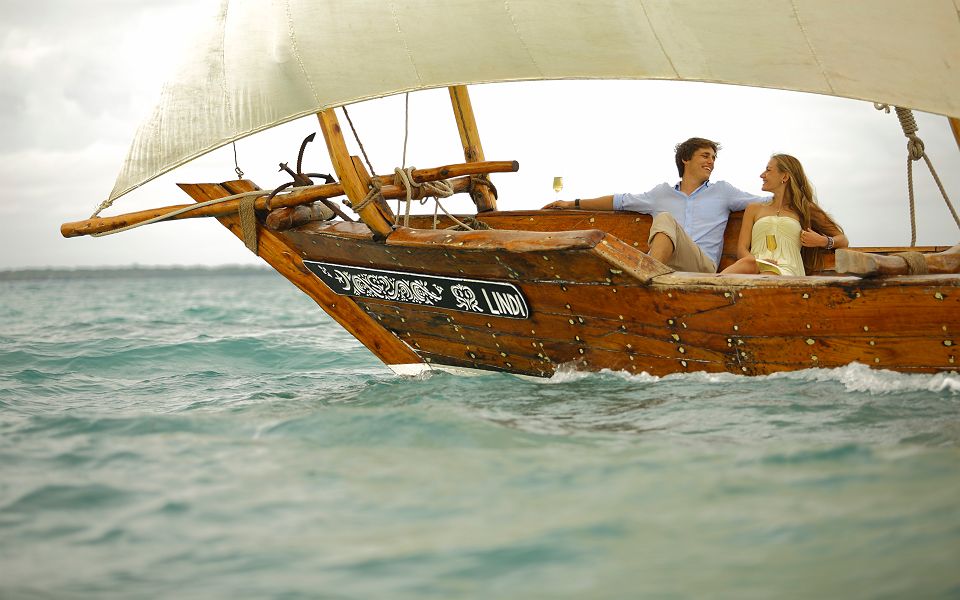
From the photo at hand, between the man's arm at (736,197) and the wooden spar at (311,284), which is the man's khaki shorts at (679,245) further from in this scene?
the wooden spar at (311,284)

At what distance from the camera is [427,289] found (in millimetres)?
6340

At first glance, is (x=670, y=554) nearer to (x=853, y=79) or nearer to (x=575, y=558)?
(x=575, y=558)

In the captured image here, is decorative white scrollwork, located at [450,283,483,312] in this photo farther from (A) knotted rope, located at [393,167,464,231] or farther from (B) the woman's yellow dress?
(B) the woman's yellow dress

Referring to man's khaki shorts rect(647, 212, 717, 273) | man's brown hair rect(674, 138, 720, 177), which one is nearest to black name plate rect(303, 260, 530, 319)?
man's khaki shorts rect(647, 212, 717, 273)

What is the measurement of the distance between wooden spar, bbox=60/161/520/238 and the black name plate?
0.51 metres

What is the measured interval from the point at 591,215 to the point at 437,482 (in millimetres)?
3882

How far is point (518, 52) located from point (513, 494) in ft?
10.7

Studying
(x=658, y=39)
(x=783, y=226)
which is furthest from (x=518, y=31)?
(x=783, y=226)

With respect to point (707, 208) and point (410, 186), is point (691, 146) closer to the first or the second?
point (707, 208)

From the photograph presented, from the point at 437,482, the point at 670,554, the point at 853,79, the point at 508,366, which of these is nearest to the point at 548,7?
the point at 853,79

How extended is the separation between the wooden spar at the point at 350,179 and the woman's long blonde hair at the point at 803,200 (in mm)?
2579

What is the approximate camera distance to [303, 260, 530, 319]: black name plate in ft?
19.7

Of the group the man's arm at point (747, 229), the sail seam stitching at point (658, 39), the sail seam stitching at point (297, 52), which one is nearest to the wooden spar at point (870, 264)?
the man's arm at point (747, 229)

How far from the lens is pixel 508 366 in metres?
6.39
